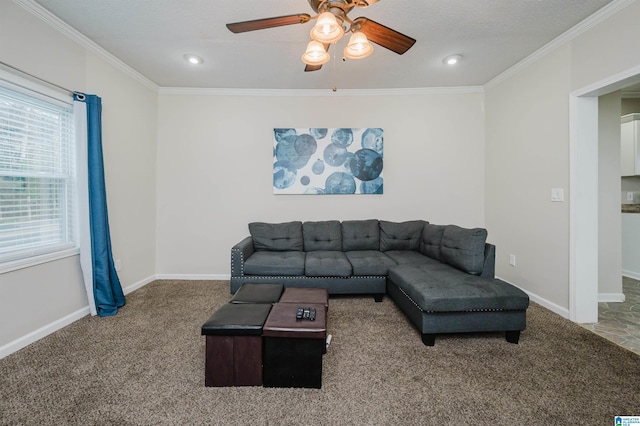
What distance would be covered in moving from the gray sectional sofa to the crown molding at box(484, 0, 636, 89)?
2.01 meters

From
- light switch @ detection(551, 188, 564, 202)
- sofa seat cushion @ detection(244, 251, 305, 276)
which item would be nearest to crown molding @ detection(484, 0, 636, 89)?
light switch @ detection(551, 188, 564, 202)

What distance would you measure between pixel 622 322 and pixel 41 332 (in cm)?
522

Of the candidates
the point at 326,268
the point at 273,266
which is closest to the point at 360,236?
the point at 326,268

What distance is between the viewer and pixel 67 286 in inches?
98.0

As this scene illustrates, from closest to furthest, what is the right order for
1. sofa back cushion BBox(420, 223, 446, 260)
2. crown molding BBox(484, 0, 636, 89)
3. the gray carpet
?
the gray carpet < crown molding BBox(484, 0, 636, 89) < sofa back cushion BBox(420, 223, 446, 260)

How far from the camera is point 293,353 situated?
1.64 metres

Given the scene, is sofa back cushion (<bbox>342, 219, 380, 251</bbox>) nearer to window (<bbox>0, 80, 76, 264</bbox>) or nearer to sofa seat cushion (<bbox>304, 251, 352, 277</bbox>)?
sofa seat cushion (<bbox>304, 251, 352, 277</bbox>)

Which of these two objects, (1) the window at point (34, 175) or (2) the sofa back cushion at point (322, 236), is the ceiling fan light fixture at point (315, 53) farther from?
(1) the window at point (34, 175)

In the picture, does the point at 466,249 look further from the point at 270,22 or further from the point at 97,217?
the point at 97,217

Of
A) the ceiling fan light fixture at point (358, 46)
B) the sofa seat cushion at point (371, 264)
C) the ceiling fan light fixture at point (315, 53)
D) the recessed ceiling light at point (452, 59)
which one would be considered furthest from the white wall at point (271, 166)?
the ceiling fan light fixture at point (358, 46)

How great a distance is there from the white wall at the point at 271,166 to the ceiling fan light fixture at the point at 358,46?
2.07m

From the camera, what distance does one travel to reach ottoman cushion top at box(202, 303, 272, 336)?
1.61 metres

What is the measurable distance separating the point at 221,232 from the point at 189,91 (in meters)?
2.08

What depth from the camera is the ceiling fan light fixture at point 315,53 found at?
1.86 metres
